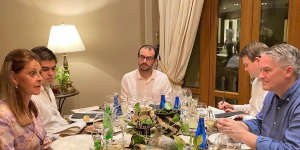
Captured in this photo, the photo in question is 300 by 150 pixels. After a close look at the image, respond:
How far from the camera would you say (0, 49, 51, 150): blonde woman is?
138 centimetres

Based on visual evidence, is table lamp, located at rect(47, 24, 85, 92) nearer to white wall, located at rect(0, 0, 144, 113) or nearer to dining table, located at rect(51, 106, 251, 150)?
white wall, located at rect(0, 0, 144, 113)

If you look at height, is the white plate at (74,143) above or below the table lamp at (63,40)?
below

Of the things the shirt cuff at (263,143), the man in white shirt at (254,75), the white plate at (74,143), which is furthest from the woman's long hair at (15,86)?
the man in white shirt at (254,75)

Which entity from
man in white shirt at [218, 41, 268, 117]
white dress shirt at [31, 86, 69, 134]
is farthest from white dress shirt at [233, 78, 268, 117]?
white dress shirt at [31, 86, 69, 134]

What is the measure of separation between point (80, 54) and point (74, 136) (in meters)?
2.14

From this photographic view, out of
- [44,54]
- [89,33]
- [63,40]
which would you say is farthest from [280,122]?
[89,33]

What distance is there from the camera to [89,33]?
365 cm

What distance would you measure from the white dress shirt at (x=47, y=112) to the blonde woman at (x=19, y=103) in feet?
0.97

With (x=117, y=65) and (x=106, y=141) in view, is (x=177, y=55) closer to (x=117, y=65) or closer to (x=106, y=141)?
(x=117, y=65)

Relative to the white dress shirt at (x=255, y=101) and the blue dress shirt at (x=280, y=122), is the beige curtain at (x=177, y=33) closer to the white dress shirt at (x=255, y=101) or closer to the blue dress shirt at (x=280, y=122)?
the white dress shirt at (x=255, y=101)

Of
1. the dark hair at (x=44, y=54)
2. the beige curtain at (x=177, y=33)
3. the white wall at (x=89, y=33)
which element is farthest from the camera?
the beige curtain at (x=177, y=33)

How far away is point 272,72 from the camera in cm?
145

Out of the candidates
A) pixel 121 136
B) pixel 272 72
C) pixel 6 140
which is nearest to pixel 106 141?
pixel 121 136

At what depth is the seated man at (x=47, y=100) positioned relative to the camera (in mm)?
1938
